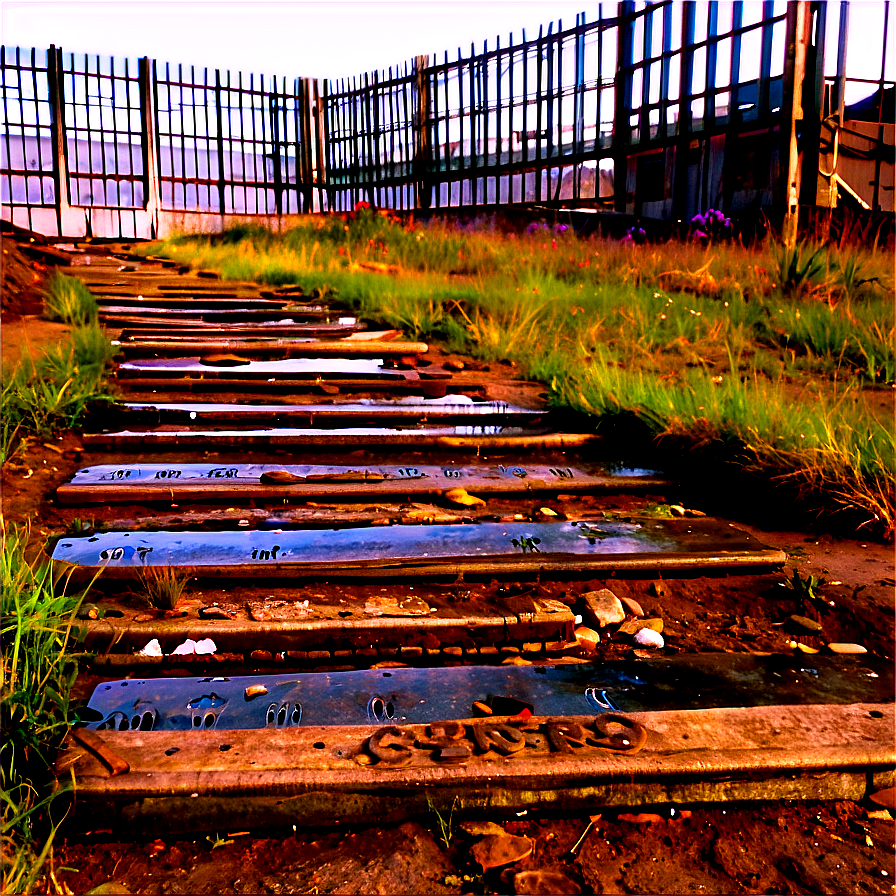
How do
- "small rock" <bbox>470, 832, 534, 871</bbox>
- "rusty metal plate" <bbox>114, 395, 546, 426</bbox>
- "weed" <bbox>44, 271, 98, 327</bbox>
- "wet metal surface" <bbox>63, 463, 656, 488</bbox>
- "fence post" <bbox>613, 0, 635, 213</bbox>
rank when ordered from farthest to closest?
"fence post" <bbox>613, 0, 635, 213</bbox>, "weed" <bbox>44, 271, 98, 327</bbox>, "rusty metal plate" <bbox>114, 395, 546, 426</bbox>, "wet metal surface" <bbox>63, 463, 656, 488</bbox>, "small rock" <bbox>470, 832, 534, 871</bbox>

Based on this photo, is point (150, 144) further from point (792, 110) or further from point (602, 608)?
point (602, 608)

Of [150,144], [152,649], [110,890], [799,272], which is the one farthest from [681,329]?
[150,144]

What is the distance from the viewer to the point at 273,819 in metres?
1.39

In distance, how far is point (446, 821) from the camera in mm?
1410

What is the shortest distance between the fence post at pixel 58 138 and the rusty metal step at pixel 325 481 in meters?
11.5

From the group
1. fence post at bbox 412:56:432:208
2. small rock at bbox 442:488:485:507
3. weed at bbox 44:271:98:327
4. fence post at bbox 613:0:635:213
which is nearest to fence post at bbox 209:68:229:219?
fence post at bbox 412:56:432:208

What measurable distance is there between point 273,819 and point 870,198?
8546 millimetres

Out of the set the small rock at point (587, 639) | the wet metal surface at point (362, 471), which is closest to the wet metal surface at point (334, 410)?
the wet metal surface at point (362, 471)

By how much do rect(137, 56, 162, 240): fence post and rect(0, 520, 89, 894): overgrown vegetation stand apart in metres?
12.8

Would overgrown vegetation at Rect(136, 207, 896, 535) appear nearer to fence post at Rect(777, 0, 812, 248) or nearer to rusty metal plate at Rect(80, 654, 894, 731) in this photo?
fence post at Rect(777, 0, 812, 248)

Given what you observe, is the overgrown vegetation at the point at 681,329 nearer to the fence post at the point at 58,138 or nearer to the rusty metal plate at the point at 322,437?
the rusty metal plate at the point at 322,437

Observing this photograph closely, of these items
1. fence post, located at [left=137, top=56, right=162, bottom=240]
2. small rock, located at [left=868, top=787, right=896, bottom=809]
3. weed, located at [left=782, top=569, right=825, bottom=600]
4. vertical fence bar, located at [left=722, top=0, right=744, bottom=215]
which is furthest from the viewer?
fence post, located at [left=137, top=56, right=162, bottom=240]

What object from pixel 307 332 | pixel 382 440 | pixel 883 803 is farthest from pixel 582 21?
pixel 883 803

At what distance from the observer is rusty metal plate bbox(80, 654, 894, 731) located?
1646 mm
